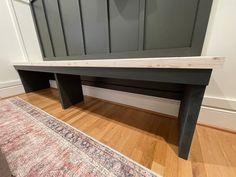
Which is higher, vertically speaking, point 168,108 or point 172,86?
point 172,86

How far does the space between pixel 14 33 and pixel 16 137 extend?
87.5 inches

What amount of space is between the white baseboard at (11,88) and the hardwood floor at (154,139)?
135 centimetres

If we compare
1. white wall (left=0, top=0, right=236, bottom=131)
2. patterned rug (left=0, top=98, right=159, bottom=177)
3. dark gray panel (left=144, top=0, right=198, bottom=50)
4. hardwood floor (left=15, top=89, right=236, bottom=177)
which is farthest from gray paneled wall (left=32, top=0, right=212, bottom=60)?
patterned rug (left=0, top=98, right=159, bottom=177)

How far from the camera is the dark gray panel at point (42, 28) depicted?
75.8 inches

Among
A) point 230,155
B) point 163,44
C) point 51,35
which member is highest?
point 51,35

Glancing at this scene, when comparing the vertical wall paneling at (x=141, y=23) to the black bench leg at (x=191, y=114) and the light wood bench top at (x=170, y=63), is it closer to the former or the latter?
the light wood bench top at (x=170, y=63)

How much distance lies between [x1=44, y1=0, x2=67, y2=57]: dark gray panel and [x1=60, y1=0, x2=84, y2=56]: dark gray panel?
133mm

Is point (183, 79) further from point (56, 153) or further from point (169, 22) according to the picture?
point (56, 153)

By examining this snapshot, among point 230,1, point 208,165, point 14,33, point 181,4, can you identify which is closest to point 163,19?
point 181,4

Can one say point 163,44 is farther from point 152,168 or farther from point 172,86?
point 152,168

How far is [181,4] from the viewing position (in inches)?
34.5

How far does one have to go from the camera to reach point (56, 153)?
0.80 metres

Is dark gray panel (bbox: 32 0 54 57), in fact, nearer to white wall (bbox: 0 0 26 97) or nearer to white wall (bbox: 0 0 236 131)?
white wall (bbox: 0 0 26 97)

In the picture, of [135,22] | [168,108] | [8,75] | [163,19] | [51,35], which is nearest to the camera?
[163,19]
